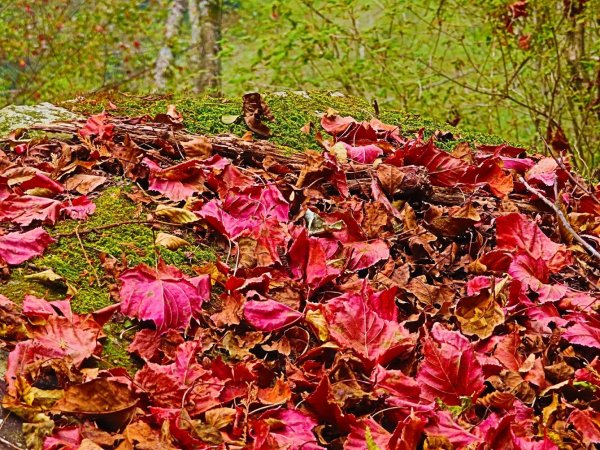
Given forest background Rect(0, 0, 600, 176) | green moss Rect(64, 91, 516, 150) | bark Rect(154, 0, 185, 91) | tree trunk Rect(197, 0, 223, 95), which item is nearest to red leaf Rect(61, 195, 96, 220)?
green moss Rect(64, 91, 516, 150)

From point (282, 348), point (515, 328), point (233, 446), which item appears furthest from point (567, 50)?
point (233, 446)

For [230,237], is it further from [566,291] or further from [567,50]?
[567,50]

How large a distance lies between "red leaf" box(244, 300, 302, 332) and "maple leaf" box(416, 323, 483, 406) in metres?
0.35

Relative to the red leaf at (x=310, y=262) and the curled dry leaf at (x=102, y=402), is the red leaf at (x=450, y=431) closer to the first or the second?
the red leaf at (x=310, y=262)

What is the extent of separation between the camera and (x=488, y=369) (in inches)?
63.0

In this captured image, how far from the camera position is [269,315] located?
65.5 inches

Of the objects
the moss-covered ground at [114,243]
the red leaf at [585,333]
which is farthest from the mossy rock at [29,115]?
the red leaf at [585,333]

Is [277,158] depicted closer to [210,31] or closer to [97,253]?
[97,253]

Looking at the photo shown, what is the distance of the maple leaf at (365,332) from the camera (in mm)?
1571

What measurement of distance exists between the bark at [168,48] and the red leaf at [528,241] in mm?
7361

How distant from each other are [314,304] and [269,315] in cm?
13

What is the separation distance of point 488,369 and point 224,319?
695mm

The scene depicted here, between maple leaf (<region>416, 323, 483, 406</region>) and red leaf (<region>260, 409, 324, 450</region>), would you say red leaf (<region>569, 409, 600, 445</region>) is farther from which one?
red leaf (<region>260, 409, 324, 450</region>)

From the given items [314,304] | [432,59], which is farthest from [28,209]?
[432,59]
